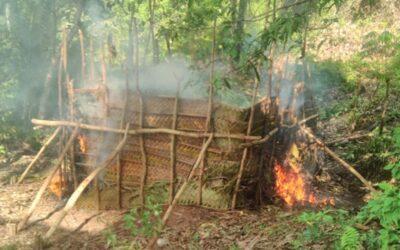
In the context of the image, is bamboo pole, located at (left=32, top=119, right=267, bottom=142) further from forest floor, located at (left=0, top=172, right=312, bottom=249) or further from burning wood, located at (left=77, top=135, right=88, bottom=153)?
forest floor, located at (left=0, top=172, right=312, bottom=249)

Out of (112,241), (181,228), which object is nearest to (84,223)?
(112,241)

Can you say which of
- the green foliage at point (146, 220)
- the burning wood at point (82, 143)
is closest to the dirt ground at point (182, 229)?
the green foliage at point (146, 220)

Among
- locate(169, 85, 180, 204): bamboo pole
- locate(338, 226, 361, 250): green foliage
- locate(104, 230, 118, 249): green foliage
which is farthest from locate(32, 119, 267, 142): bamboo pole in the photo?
locate(338, 226, 361, 250): green foliage

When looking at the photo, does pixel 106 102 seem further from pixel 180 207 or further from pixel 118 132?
pixel 180 207

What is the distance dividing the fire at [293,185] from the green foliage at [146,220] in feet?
7.67

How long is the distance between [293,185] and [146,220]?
318cm

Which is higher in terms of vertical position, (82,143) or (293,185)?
(82,143)

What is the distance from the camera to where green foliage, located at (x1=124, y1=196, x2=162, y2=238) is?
6.03m

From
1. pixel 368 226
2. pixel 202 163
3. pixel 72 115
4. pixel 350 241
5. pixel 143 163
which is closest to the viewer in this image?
pixel 350 241

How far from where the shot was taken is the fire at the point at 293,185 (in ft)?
25.6

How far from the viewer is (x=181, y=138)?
675cm

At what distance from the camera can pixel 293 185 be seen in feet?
26.9

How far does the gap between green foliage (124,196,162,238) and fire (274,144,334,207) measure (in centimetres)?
234

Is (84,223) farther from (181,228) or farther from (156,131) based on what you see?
(156,131)
